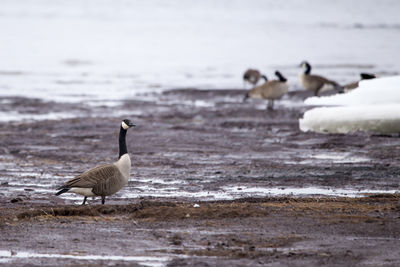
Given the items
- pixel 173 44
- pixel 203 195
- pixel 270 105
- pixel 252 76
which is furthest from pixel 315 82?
pixel 173 44

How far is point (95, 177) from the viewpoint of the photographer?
10508 mm

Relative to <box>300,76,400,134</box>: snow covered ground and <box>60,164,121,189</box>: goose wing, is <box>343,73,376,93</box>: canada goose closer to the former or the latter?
<box>300,76,400,134</box>: snow covered ground

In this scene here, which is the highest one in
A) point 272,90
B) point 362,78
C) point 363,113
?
point 362,78

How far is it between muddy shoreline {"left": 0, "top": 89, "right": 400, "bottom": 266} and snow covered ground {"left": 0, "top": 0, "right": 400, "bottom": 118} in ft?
24.9

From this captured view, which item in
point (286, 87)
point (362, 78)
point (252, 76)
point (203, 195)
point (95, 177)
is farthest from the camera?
point (252, 76)

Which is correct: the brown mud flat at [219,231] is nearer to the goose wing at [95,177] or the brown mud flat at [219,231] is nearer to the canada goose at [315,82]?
the goose wing at [95,177]

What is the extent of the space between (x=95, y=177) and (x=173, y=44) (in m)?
43.4

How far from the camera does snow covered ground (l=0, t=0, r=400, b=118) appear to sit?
3341cm

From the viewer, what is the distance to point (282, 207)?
32.2ft

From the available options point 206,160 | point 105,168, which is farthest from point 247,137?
point 105,168

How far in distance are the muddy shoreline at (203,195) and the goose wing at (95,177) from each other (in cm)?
36

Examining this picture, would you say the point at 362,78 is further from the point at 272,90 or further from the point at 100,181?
the point at 100,181

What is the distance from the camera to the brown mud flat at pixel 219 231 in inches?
298

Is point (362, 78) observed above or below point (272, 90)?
above
